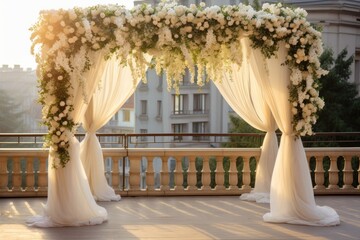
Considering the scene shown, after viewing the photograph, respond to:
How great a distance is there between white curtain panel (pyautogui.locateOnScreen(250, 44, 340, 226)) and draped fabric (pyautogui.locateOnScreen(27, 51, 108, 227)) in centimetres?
180

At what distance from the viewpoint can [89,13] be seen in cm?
675

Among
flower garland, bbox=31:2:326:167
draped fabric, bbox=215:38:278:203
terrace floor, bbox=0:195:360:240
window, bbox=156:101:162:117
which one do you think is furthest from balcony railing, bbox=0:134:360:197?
window, bbox=156:101:162:117

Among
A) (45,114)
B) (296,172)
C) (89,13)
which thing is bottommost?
(296,172)

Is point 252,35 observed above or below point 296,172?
above

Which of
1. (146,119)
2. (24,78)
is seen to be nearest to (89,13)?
(24,78)

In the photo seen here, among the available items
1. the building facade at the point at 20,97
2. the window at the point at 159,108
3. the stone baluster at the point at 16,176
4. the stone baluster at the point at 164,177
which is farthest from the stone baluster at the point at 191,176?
the window at the point at 159,108

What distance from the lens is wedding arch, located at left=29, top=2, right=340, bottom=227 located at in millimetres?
6684

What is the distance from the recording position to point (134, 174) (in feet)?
28.1

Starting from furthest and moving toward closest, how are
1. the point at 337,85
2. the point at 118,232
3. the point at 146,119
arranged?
the point at 146,119 → the point at 337,85 → the point at 118,232

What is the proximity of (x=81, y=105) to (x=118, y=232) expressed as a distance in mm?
1452

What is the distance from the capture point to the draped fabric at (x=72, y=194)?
22.0ft

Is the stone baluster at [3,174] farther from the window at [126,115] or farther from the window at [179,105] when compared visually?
the window at [126,115]

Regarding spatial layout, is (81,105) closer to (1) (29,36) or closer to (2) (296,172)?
(1) (29,36)

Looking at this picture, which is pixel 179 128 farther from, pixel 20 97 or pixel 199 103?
pixel 20 97
